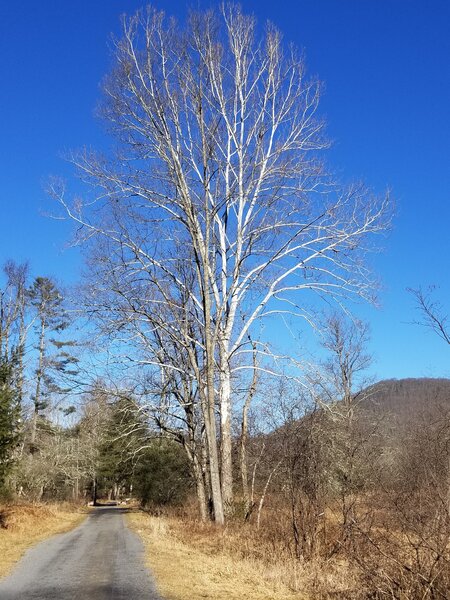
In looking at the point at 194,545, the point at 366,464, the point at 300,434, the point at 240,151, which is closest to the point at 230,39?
the point at 240,151

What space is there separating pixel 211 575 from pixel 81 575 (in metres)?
2.35

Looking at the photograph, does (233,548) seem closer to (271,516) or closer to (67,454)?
(271,516)

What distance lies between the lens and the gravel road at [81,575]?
26.1 ft

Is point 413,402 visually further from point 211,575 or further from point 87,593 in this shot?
point 87,593

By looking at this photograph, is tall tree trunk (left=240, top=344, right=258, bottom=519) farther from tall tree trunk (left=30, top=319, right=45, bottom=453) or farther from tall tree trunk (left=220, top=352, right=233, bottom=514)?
tall tree trunk (left=30, top=319, right=45, bottom=453)

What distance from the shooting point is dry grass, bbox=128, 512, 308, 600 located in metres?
7.97

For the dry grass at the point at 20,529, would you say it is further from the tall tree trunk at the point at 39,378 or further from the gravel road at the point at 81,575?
the tall tree trunk at the point at 39,378

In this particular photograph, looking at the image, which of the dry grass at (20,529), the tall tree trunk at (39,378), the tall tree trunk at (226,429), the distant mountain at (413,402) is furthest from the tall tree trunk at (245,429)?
the tall tree trunk at (39,378)

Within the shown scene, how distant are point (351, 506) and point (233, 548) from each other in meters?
3.91

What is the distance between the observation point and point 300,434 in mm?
11773

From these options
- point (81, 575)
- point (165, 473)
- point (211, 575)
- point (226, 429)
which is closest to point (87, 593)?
point (81, 575)

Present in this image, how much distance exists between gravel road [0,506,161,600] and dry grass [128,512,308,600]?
0.34 metres

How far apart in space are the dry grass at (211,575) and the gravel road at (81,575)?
1.11 ft

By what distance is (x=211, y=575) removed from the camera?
9.44 meters
